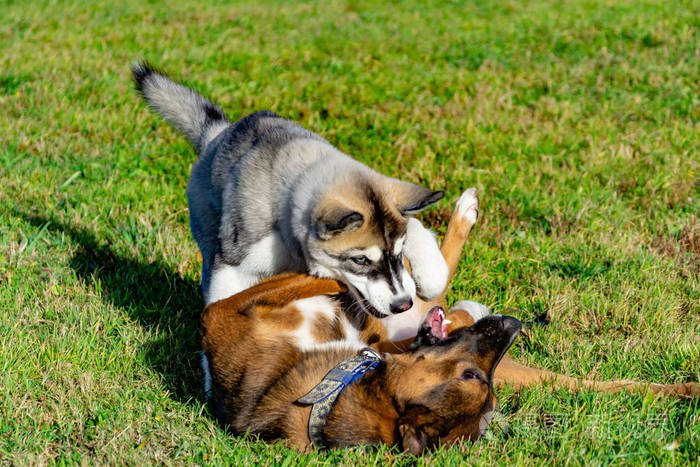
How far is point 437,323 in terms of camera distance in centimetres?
364

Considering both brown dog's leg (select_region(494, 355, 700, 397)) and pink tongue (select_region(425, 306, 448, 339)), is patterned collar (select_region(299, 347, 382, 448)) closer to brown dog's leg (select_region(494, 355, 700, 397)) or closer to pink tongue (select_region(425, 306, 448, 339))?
pink tongue (select_region(425, 306, 448, 339))

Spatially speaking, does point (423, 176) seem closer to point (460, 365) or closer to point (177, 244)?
point (177, 244)

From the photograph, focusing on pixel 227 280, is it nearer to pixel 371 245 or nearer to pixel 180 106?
pixel 371 245

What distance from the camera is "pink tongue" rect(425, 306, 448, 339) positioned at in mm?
3582

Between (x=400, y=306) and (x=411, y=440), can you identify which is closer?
(x=411, y=440)

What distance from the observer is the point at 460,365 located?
3264 mm

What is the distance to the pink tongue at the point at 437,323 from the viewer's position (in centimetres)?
358

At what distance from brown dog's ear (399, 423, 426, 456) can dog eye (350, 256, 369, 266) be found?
104 centimetres

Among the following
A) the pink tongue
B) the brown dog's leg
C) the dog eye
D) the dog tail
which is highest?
the dog tail

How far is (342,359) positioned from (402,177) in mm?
2692

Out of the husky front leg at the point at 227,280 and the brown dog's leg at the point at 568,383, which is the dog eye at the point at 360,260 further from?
the brown dog's leg at the point at 568,383

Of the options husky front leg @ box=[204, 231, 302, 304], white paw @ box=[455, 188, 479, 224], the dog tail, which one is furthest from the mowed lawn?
the dog tail

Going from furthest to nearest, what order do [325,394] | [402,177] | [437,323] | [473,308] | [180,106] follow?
[402,177]
[180,106]
[473,308]
[437,323]
[325,394]

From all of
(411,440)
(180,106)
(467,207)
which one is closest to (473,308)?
(467,207)
